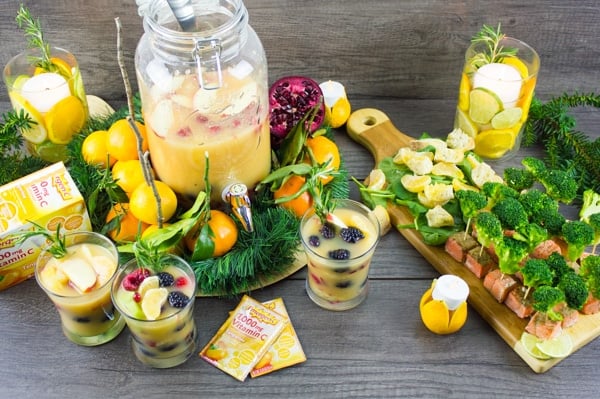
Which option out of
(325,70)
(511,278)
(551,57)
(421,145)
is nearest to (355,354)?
(511,278)

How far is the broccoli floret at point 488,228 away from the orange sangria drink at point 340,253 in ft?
0.56

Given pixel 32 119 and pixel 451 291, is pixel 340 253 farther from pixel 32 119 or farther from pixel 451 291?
pixel 32 119

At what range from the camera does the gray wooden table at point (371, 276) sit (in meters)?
1.05

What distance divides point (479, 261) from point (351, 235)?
0.79 ft

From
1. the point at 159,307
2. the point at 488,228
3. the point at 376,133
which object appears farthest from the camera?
the point at 376,133

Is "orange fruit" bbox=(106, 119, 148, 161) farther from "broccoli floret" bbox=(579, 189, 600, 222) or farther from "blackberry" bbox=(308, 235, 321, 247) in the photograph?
"broccoli floret" bbox=(579, 189, 600, 222)

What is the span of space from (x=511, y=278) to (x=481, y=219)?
116 millimetres

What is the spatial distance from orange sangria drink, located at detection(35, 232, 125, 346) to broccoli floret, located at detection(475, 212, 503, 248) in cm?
59

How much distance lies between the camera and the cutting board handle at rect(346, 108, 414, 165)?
1436mm

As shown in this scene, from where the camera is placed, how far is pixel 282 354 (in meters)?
1.08

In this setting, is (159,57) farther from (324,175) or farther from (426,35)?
(426,35)

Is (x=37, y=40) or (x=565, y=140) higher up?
(x=37, y=40)

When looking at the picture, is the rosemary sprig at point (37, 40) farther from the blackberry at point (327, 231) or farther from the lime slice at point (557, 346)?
the lime slice at point (557, 346)

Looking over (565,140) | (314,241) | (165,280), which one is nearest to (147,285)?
(165,280)
